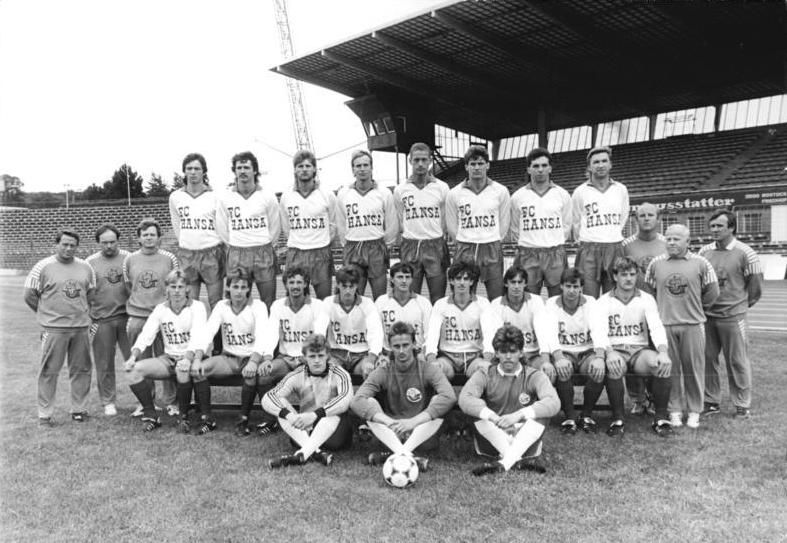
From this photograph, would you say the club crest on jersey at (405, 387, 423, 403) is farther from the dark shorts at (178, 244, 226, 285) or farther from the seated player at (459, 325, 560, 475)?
the dark shorts at (178, 244, 226, 285)

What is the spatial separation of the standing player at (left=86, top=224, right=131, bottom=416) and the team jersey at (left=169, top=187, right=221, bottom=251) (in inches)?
26.2

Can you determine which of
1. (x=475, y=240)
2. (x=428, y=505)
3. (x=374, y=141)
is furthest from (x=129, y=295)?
(x=374, y=141)

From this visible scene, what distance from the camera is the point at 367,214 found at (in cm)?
597

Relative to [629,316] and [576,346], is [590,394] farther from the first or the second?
[629,316]

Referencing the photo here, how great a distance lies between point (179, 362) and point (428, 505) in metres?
2.66

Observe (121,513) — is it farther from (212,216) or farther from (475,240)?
(475,240)

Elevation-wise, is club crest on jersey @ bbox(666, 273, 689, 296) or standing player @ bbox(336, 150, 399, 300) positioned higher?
standing player @ bbox(336, 150, 399, 300)

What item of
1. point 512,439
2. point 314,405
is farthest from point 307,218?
point 512,439

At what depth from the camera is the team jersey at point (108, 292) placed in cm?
602

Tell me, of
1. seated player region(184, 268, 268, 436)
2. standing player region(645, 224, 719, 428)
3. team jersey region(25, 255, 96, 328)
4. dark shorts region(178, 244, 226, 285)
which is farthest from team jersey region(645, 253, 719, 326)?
team jersey region(25, 255, 96, 328)

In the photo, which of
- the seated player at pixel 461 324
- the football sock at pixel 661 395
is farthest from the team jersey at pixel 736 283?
the seated player at pixel 461 324

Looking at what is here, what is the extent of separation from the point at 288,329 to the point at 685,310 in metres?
3.46

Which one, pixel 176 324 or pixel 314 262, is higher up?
pixel 314 262

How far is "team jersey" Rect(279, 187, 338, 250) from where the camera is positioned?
5.93m
